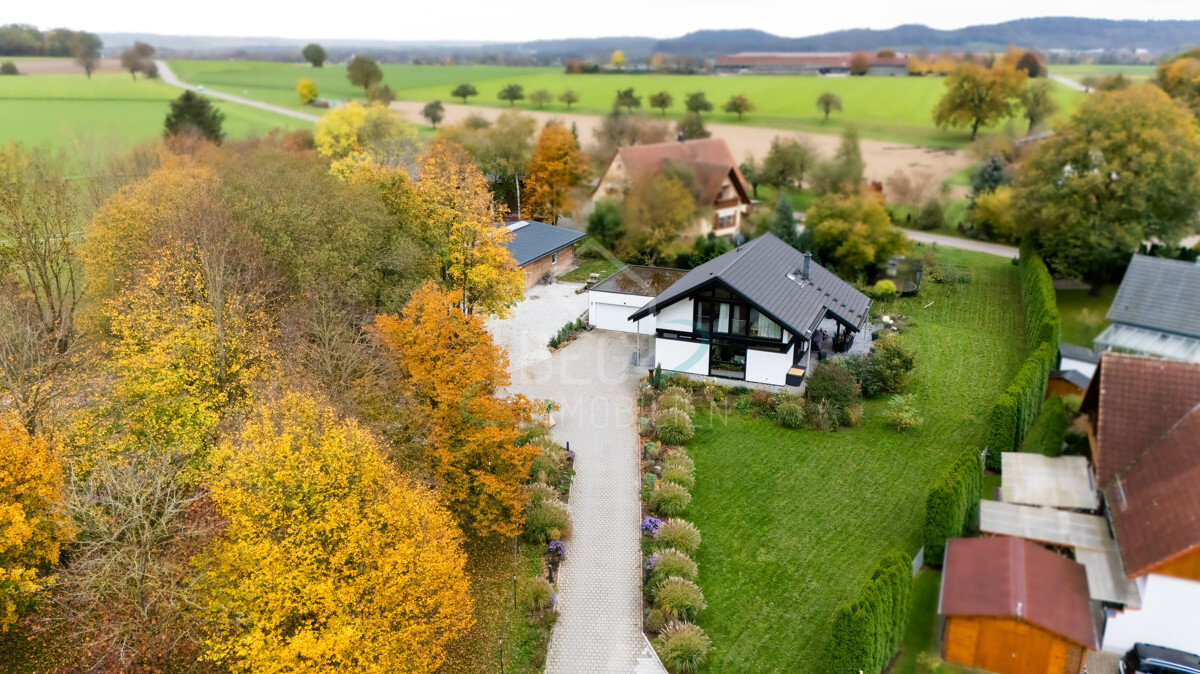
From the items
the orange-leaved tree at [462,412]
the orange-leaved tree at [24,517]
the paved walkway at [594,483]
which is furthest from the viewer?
the orange-leaved tree at [462,412]

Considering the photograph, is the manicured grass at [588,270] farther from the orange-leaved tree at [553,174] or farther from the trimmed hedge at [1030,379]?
the trimmed hedge at [1030,379]

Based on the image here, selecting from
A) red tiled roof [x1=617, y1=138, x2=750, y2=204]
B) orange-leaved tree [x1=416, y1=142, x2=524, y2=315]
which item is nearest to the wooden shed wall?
orange-leaved tree [x1=416, y1=142, x2=524, y2=315]

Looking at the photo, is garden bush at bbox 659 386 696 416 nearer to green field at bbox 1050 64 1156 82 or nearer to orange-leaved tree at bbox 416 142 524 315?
orange-leaved tree at bbox 416 142 524 315

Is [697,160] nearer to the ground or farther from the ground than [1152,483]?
farther from the ground

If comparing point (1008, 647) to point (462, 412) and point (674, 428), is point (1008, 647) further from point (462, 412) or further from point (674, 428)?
point (462, 412)

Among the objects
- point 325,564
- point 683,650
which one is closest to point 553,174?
point 683,650

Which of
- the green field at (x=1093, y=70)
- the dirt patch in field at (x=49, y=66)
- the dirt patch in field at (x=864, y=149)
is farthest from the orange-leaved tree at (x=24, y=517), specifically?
the green field at (x=1093, y=70)
